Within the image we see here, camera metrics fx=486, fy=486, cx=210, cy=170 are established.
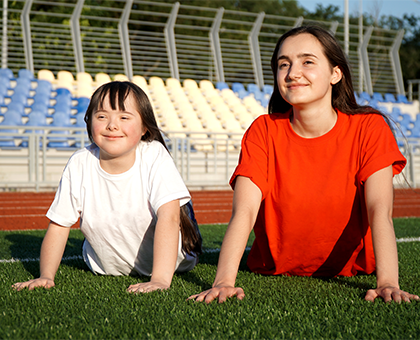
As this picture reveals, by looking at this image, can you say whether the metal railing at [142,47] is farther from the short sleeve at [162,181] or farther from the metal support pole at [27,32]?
the short sleeve at [162,181]

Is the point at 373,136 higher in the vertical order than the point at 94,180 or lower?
higher

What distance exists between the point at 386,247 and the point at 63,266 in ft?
6.03

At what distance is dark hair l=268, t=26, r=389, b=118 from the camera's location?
2.23 meters

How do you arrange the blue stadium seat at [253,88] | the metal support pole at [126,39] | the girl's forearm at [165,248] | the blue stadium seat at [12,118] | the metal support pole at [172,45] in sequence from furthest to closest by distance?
the blue stadium seat at [253,88] → the metal support pole at [172,45] → the metal support pole at [126,39] → the blue stadium seat at [12,118] → the girl's forearm at [165,248]

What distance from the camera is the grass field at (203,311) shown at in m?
1.54

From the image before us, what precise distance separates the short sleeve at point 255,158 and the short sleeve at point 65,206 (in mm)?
790

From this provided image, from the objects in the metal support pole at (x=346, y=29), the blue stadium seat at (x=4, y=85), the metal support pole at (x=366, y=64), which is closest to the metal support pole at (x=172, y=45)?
the blue stadium seat at (x=4, y=85)

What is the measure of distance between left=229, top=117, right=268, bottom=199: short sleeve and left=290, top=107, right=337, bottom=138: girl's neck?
166 mm

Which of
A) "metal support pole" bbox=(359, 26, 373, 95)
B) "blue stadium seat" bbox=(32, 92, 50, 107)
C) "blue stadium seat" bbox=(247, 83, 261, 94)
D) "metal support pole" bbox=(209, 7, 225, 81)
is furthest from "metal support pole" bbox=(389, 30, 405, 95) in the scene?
"blue stadium seat" bbox=(32, 92, 50, 107)

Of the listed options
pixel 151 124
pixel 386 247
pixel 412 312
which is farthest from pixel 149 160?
pixel 412 312

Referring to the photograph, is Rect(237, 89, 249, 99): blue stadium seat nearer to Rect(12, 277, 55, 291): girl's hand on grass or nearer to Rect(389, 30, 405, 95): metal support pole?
Rect(389, 30, 405, 95): metal support pole

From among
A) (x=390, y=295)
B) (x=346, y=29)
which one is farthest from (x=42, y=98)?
(x=346, y=29)

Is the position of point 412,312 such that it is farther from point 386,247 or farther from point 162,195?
point 162,195

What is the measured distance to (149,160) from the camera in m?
2.43
